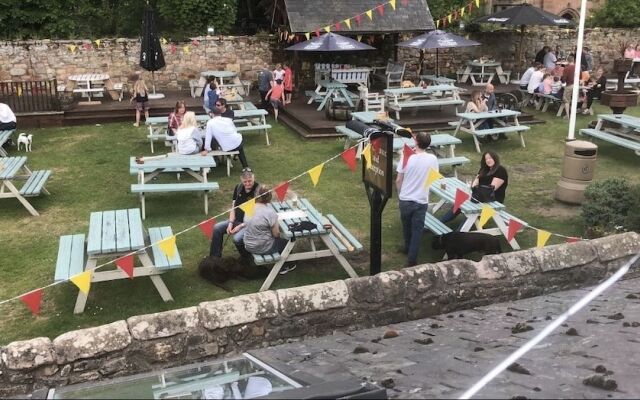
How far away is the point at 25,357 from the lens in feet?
14.0

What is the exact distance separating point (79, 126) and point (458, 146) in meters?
9.09

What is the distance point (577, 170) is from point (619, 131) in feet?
13.1

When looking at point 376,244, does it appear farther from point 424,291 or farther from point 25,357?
point 25,357

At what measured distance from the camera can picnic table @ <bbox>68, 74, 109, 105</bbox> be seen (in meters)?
16.2

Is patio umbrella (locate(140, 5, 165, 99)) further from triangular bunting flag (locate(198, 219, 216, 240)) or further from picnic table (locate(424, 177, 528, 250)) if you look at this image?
picnic table (locate(424, 177, 528, 250))

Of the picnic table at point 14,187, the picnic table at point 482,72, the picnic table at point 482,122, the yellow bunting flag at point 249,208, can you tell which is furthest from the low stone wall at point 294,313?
the picnic table at point 482,72

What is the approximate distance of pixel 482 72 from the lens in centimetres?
1981

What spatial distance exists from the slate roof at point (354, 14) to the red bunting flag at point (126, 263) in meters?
11.8

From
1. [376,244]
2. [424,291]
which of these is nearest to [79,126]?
[376,244]

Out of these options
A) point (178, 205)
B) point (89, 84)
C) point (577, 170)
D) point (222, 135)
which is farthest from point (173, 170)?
point (89, 84)

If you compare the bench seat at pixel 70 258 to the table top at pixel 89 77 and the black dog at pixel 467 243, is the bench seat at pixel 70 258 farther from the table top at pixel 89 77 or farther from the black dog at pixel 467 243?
the table top at pixel 89 77

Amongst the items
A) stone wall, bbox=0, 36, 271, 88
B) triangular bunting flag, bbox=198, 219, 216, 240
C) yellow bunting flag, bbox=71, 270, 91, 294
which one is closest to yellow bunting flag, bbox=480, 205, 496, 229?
triangular bunting flag, bbox=198, 219, 216, 240

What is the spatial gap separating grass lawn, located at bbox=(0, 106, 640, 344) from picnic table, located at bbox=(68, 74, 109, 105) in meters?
1.89

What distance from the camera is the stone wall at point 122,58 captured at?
57.3 ft
